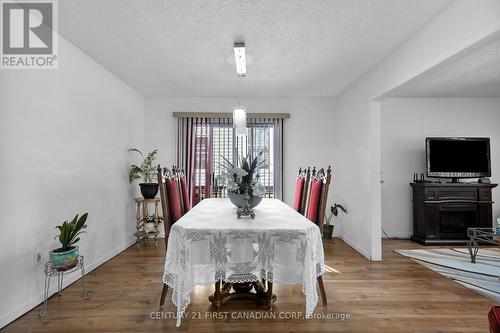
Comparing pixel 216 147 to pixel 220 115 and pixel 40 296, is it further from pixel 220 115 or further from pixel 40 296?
pixel 40 296

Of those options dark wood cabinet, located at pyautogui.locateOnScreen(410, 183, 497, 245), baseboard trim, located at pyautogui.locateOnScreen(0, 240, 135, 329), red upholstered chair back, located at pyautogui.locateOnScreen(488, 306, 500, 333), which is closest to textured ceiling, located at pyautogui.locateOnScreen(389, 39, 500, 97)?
dark wood cabinet, located at pyautogui.locateOnScreen(410, 183, 497, 245)

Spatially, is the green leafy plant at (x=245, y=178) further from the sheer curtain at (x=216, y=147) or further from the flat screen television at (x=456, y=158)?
the flat screen television at (x=456, y=158)

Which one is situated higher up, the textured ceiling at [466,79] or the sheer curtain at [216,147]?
the textured ceiling at [466,79]

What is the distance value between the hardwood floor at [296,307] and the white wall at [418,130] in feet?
6.31

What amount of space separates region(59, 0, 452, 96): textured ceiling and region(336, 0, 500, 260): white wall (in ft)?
0.46

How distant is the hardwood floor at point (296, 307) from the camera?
6.67ft

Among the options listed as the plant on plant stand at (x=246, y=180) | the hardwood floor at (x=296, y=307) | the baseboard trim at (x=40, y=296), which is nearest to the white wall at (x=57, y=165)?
the baseboard trim at (x=40, y=296)

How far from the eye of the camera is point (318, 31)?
101 inches

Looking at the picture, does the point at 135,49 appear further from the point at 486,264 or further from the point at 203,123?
the point at 486,264

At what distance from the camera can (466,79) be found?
12.7ft

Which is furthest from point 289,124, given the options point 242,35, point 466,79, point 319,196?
point 466,79

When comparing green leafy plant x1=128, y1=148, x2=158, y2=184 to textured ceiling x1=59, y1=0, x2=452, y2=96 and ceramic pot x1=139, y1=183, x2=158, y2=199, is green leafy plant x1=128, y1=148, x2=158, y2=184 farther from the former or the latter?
textured ceiling x1=59, y1=0, x2=452, y2=96

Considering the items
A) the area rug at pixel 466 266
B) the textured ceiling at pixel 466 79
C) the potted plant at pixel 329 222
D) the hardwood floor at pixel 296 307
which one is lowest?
the area rug at pixel 466 266

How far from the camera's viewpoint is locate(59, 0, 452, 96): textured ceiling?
2188mm
